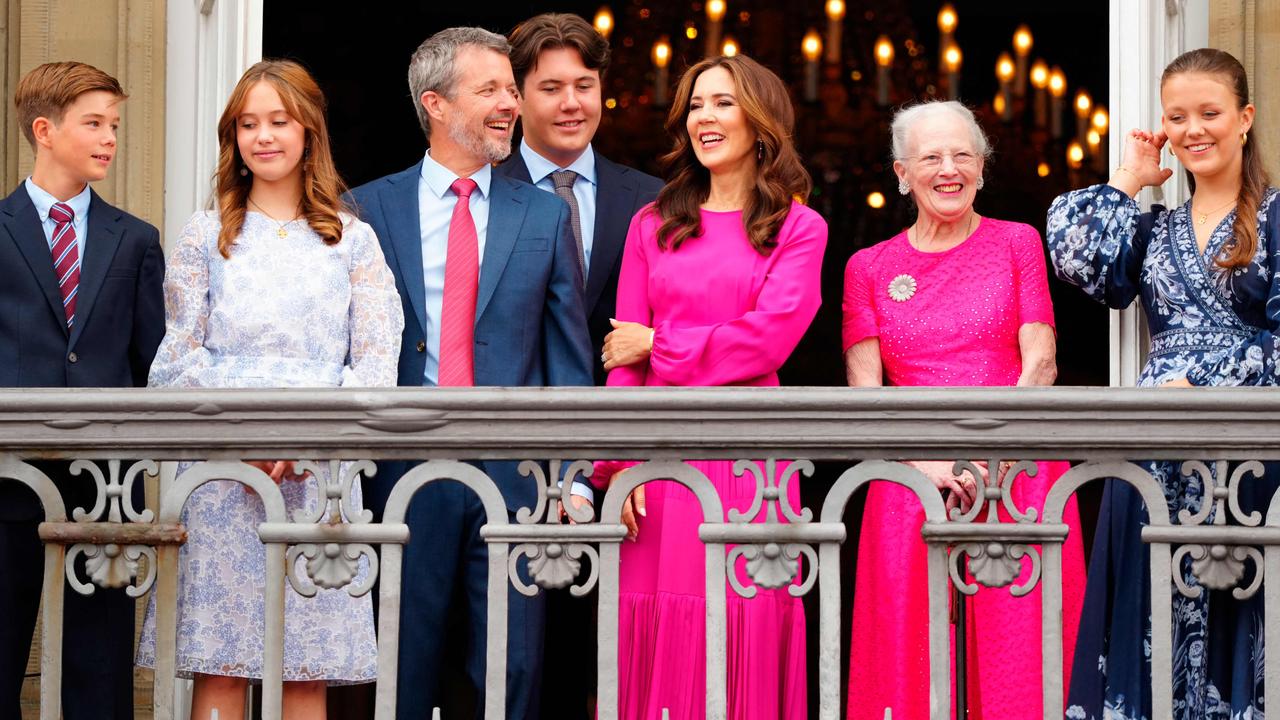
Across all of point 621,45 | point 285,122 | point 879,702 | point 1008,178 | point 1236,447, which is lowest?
point 879,702

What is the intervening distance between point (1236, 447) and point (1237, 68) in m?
1.33

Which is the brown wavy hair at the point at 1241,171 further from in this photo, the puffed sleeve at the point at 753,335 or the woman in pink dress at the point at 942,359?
the puffed sleeve at the point at 753,335

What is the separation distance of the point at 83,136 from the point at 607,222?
155 cm

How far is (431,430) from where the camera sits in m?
4.14

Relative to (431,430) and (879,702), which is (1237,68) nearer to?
(879,702)

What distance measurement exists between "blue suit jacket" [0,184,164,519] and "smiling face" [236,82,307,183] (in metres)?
0.41

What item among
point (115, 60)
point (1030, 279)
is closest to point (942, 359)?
point (1030, 279)

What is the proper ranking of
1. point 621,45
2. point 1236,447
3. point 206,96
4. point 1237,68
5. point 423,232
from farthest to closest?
point 621,45 < point 206,96 < point 423,232 < point 1237,68 < point 1236,447

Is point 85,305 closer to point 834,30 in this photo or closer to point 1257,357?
point 1257,357

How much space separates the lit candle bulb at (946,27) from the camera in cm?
1058

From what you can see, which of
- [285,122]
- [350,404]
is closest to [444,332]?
[285,122]

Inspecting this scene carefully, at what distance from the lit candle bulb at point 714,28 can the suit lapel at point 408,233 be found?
5.49 metres

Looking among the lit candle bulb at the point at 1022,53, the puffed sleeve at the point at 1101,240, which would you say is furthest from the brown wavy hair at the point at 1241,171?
the lit candle bulb at the point at 1022,53

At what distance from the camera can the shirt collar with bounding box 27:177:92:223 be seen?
17.1 feet
